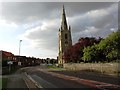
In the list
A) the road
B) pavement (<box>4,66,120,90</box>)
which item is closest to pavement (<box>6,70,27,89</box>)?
pavement (<box>4,66,120,90</box>)

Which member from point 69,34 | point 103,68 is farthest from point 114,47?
point 69,34

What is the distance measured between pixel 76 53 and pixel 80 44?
15.1ft

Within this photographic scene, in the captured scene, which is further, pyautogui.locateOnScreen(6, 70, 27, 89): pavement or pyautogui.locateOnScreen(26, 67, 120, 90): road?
pyautogui.locateOnScreen(6, 70, 27, 89): pavement

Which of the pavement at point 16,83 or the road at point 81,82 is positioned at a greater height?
→ the road at point 81,82

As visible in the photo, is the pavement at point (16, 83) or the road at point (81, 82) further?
the pavement at point (16, 83)

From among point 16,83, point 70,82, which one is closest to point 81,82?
point 70,82

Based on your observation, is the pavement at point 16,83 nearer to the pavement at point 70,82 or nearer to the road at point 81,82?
the pavement at point 70,82

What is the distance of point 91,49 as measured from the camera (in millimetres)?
74938

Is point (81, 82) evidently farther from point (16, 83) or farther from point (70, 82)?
point (16, 83)

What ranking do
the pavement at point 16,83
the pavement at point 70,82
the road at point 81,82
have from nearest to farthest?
the pavement at point 70,82 → the road at point 81,82 → the pavement at point 16,83

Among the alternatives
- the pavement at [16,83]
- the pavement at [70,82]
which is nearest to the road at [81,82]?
the pavement at [70,82]

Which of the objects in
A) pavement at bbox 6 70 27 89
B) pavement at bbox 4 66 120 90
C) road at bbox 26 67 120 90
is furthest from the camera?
pavement at bbox 6 70 27 89

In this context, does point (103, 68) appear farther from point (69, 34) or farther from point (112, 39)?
point (69, 34)

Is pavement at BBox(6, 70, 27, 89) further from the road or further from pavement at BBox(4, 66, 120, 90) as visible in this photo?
the road
